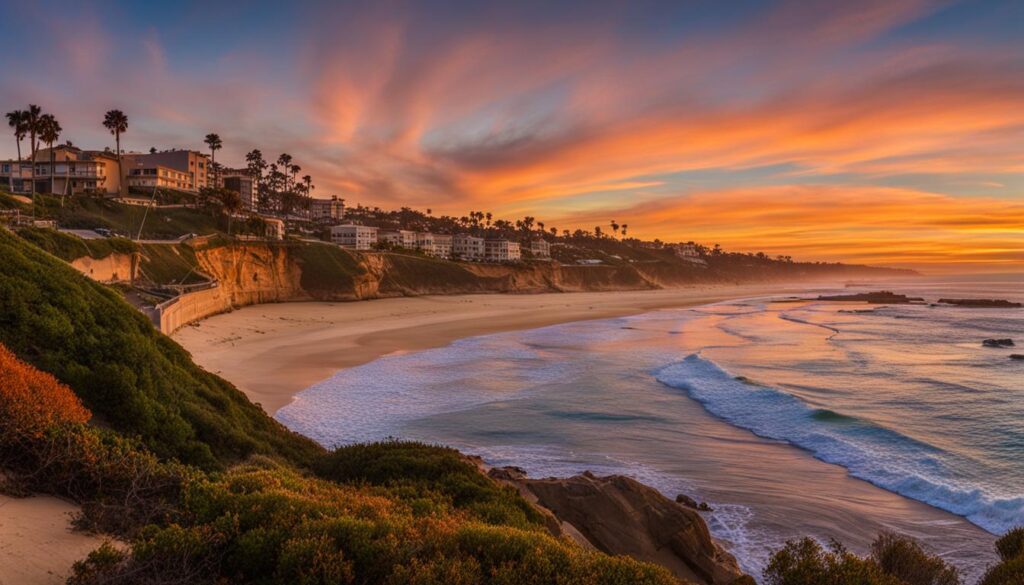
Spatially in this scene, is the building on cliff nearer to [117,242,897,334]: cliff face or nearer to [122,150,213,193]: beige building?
[117,242,897,334]: cliff face

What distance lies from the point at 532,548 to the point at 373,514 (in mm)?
2009

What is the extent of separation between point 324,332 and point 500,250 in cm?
10047

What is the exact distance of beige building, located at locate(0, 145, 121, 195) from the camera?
74375mm

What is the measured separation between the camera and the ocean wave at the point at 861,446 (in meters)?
12.9

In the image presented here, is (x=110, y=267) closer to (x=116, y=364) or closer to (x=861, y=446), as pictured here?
(x=116, y=364)

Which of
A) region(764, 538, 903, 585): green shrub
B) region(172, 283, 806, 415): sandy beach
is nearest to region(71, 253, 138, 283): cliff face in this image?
region(172, 283, 806, 415): sandy beach

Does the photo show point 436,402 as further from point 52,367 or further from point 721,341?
point 721,341

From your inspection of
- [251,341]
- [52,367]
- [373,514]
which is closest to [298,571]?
[373,514]

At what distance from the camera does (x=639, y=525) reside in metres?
9.96

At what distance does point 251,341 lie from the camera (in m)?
36.4

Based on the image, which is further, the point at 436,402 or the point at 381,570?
the point at 436,402

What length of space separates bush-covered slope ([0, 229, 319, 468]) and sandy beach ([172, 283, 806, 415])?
8962 mm

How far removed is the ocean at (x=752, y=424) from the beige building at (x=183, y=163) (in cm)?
8356

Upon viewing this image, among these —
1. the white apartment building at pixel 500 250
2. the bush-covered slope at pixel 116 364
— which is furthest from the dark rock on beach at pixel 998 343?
the white apartment building at pixel 500 250
